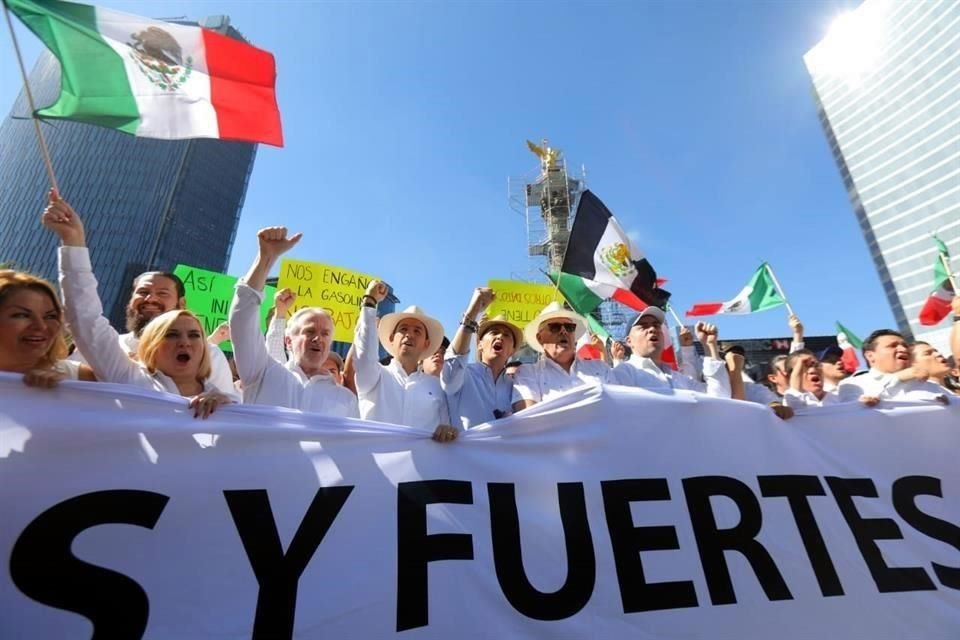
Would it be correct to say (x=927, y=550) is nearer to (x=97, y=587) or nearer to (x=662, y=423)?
(x=662, y=423)

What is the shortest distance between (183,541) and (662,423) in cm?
234

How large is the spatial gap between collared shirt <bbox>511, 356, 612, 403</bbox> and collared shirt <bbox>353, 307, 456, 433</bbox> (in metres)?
0.58

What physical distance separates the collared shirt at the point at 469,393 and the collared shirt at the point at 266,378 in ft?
2.28

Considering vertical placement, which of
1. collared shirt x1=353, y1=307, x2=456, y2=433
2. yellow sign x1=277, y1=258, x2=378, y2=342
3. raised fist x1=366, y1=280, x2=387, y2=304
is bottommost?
collared shirt x1=353, y1=307, x2=456, y2=433

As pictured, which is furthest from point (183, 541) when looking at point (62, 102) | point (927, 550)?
point (927, 550)

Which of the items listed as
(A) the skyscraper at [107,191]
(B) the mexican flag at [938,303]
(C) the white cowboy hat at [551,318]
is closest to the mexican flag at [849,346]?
(B) the mexican flag at [938,303]

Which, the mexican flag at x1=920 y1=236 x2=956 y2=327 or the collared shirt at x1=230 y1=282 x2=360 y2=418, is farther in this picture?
the mexican flag at x1=920 y1=236 x2=956 y2=327

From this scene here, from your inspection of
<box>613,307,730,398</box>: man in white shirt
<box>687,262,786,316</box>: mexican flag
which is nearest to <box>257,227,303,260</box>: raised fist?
<box>613,307,730,398</box>: man in white shirt

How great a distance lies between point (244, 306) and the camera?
8.84 ft

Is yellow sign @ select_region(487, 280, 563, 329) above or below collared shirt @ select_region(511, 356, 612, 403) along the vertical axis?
above

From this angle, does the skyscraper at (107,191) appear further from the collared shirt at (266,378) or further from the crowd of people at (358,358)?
the collared shirt at (266,378)

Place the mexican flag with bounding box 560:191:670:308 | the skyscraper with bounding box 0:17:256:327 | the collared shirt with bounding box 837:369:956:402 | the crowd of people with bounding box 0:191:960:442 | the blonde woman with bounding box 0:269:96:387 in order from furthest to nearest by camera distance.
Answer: the skyscraper with bounding box 0:17:256:327 < the mexican flag with bounding box 560:191:670:308 < the collared shirt with bounding box 837:369:956:402 < the crowd of people with bounding box 0:191:960:442 < the blonde woman with bounding box 0:269:96:387

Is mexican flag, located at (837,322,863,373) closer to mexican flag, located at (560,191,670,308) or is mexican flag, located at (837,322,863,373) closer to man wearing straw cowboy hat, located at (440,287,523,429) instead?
mexican flag, located at (560,191,670,308)

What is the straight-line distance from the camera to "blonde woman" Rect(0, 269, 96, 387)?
6.66ft
